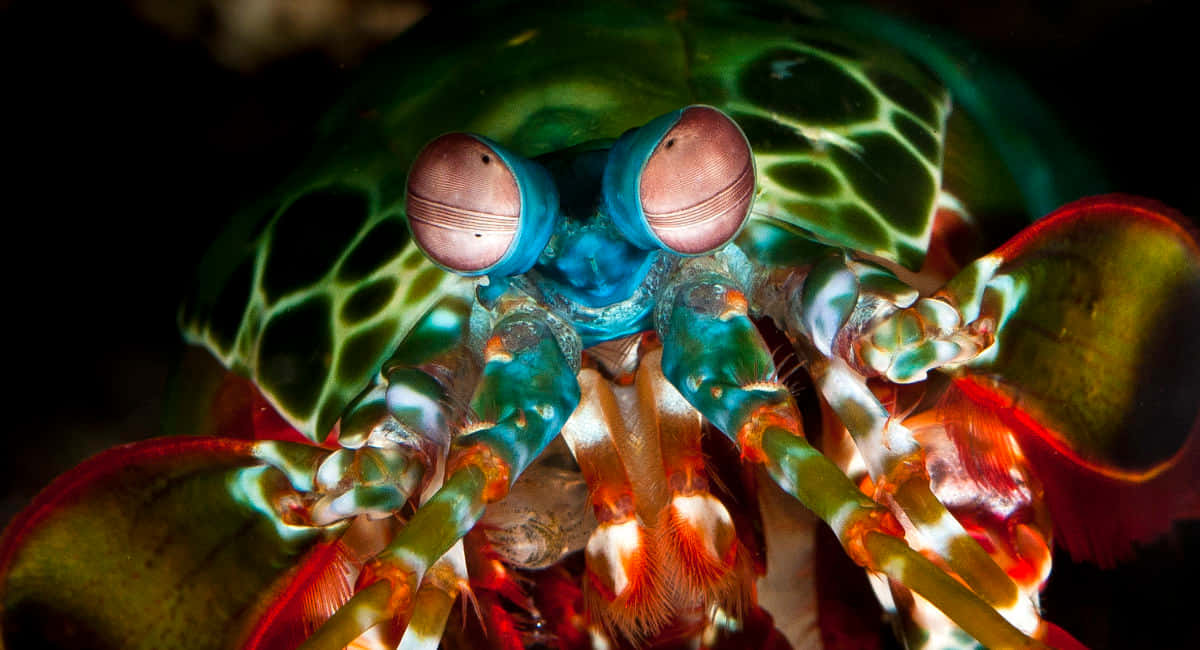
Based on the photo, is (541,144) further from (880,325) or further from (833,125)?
(880,325)

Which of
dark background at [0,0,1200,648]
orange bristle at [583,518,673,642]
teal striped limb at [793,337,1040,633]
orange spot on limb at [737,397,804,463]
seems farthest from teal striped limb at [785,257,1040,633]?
dark background at [0,0,1200,648]

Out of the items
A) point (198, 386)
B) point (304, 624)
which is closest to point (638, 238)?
point (304, 624)

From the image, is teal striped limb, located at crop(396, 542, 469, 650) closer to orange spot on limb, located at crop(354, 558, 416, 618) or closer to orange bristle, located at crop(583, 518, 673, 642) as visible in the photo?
orange spot on limb, located at crop(354, 558, 416, 618)

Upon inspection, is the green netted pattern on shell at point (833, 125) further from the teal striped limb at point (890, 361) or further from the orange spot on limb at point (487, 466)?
the orange spot on limb at point (487, 466)

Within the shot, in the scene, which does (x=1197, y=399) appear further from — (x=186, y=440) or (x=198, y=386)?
(x=198, y=386)

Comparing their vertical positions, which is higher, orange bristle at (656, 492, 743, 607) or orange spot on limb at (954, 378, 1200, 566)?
orange bristle at (656, 492, 743, 607)

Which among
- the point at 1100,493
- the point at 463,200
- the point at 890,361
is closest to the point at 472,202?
the point at 463,200
